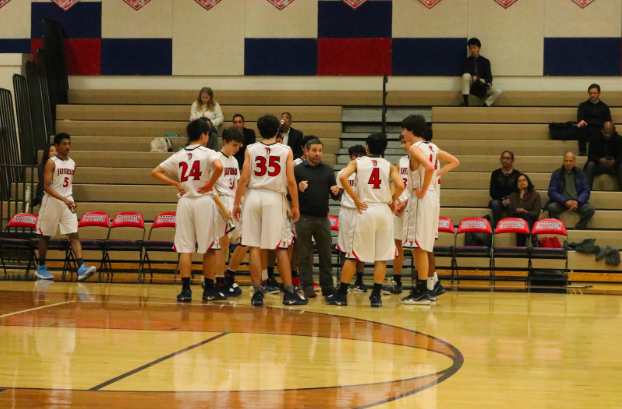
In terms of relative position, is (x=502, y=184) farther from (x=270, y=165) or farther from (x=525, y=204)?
(x=270, y=165)

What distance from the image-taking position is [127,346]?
5523mm

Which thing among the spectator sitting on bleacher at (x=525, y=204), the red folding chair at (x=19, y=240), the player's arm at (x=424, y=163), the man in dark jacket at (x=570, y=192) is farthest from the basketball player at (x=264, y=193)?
the man in dark jacket at (x=570, y=192)

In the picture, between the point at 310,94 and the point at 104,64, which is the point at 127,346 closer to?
the point at 310,94

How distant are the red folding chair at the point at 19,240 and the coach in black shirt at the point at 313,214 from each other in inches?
167

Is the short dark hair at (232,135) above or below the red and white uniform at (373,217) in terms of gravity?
above

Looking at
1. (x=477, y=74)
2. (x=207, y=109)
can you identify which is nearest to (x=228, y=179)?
(x=207, y=109)

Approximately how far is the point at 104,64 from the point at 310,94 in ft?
13.3

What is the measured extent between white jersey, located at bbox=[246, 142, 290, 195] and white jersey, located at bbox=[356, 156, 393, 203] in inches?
31.1

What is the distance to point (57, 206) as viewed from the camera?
10289 mm

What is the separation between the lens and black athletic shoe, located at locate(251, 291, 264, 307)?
25.6ft

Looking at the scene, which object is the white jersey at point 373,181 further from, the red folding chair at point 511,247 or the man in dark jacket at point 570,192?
the man in dark jacket at point 570,192

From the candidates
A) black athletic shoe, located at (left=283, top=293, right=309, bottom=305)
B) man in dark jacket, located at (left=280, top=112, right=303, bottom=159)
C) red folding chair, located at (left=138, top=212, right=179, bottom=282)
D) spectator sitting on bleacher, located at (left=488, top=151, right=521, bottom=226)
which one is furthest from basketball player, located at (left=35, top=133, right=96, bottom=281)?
spectator sitting on bleacher, located at (left=488, top=151, right=521, bottom=226)

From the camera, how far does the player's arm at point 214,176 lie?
7664 mm

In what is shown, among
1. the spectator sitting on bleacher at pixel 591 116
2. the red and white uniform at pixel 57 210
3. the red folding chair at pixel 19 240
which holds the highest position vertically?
the spectator sitting on bleacher at pixel 591 116
